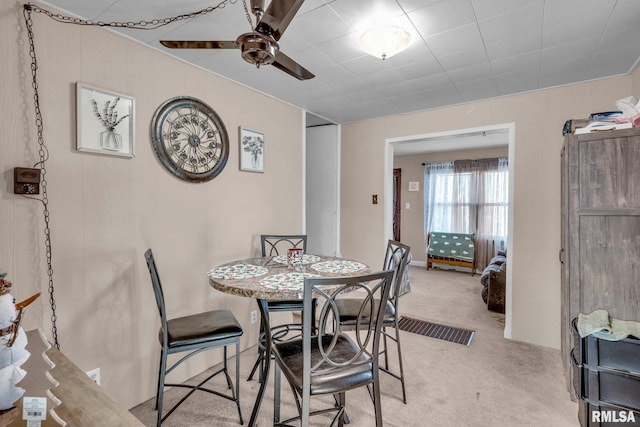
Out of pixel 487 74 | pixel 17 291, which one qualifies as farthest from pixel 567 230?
pixel 17 291

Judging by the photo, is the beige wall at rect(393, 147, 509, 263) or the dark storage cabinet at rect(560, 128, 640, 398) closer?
the dark storage cabinet at rect(560, 128, 640, 398)

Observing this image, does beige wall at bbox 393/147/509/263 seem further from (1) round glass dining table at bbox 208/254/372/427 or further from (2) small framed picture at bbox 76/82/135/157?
(2) small framed picture at bbox 76/82/135/157

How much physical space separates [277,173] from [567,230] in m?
2.35

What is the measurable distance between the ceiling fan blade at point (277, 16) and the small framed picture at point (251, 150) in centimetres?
144

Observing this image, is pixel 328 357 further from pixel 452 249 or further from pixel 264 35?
pixel 452 249

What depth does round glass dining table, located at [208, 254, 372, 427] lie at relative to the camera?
1557 mm

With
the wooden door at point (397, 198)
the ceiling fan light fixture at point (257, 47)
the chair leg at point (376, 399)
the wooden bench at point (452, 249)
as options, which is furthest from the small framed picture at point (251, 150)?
the wooden door at point (397, 198)

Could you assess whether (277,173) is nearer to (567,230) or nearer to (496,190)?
(567,230)

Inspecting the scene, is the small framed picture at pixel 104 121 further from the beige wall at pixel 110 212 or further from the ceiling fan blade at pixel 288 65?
the ceiling fan blade at pixel 288 65

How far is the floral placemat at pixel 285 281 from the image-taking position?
1.59 m

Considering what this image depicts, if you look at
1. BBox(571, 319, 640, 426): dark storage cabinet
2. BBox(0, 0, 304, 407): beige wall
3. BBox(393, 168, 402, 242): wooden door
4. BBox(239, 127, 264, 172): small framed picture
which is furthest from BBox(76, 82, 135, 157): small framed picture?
BBox(393, 168, 402, 242): wooden door

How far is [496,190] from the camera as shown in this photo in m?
5.74

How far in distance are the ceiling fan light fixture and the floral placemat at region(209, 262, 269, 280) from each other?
114cm

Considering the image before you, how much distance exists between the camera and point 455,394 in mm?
2133
